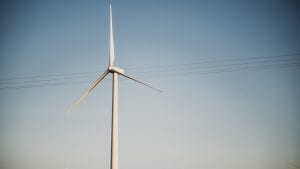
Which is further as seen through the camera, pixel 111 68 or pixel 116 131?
pixel 111 68

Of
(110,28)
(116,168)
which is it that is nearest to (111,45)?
(110,28)

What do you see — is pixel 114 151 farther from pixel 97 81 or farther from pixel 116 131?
pixel 97 81

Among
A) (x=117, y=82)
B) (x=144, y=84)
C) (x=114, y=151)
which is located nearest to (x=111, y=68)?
(x=117, y=82)

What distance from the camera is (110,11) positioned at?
1655 inches

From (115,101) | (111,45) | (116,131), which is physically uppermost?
(111,45)

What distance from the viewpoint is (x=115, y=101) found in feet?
120

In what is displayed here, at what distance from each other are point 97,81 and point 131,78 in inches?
171

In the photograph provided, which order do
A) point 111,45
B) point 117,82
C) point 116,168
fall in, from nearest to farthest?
point 116,168, point 117,82, point 111,45

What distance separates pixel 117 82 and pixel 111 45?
19.0ft

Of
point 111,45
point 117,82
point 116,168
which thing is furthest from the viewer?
point 111,45

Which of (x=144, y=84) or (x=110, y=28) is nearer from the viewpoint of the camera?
(x=144, y=84)

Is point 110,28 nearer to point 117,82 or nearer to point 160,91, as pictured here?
point 117,82

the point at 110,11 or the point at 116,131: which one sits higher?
the point at 110,11

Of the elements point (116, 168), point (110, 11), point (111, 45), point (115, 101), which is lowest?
point (116, 168)
